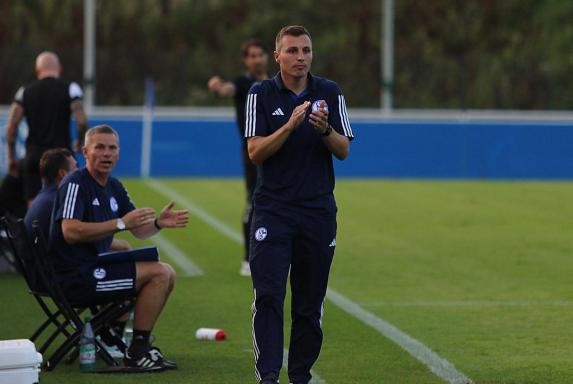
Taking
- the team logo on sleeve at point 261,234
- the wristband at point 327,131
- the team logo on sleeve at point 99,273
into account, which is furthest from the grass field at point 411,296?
the wristband at point 327,131

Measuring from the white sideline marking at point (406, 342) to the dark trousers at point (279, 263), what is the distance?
1178 millimetres

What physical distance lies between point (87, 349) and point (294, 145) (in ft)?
6.44

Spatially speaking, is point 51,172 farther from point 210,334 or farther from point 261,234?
point 261,234

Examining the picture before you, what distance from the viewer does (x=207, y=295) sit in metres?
12.0

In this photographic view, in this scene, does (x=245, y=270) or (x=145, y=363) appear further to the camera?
(x=245, y=270)

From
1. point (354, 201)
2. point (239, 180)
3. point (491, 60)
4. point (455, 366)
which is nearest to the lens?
point (455, 366)

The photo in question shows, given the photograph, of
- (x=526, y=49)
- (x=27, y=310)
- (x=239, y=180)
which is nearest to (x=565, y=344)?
(x=27, y=310)

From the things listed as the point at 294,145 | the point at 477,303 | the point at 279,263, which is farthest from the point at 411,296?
the point at 294,145

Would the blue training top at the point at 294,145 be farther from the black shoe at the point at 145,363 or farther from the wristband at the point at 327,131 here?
the black shoe at the point at 145,363

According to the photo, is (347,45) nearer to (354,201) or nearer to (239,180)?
(239,180)

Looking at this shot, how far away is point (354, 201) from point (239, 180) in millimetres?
4622

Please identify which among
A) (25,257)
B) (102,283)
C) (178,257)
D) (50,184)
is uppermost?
(50,184)

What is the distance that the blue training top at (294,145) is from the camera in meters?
7.52

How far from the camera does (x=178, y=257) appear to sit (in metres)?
14.8
